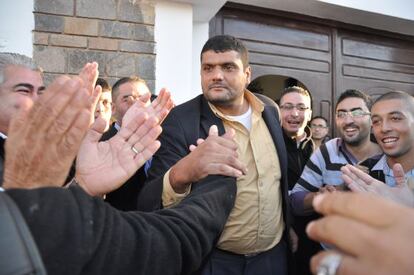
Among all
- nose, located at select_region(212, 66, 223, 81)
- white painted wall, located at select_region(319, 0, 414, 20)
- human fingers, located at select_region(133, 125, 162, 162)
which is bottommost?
human fingers, located at select_region(133, 125, 162, 162)

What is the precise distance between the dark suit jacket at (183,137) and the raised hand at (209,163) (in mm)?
177

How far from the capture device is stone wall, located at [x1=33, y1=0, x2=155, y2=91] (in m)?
3.15

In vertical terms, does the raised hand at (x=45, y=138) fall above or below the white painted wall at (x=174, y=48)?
below

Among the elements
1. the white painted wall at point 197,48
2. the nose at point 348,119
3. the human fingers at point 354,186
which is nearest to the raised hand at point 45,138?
the human fingers at point 354,186

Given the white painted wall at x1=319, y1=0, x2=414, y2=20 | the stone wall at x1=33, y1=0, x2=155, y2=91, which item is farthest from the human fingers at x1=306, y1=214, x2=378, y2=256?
the white painted wall at x1=319, y1=0, x2=414, y2=20

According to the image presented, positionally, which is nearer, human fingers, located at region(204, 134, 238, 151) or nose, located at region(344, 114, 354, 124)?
human fingers, located at region(204, 134, 238, 151)

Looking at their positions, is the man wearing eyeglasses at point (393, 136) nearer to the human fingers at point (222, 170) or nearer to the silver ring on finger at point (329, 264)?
the human fingers at point (222, 170)

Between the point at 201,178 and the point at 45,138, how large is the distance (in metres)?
0.67

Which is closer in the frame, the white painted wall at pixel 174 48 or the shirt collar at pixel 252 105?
the shirt collar at pixel 252 105

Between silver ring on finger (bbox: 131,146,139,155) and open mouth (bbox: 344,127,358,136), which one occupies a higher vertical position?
open mouth (bbox: 344,127,358,136)

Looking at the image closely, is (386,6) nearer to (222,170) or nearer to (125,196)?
(125,196)

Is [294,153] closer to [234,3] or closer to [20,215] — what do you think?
[234,3]

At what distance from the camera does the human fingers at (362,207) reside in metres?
0.57

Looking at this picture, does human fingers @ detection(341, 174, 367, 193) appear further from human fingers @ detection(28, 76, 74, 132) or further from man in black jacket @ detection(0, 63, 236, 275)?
human fingers @ detection(28, 76, 74, 132)
